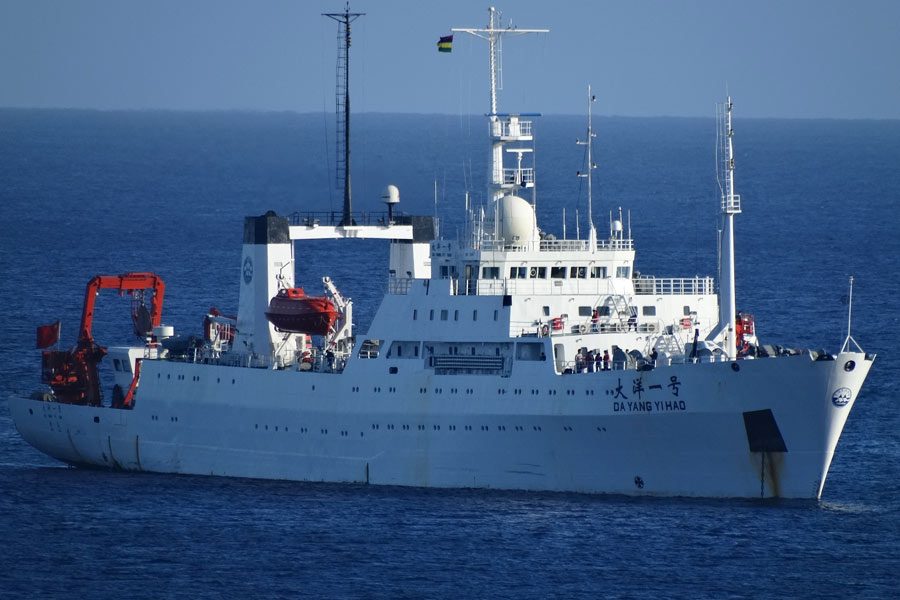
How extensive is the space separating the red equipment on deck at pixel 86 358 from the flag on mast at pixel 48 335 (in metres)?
0.29

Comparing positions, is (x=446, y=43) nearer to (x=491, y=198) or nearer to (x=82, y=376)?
(x=491, y=198)

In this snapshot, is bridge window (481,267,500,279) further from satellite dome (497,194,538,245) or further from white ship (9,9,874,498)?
satellite dome (497,194,538,245)

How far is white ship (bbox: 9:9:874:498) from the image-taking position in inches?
1999

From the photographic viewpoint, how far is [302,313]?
57562 millimetres

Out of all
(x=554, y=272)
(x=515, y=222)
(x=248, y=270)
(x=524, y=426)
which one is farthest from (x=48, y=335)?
(x=524, y=426)

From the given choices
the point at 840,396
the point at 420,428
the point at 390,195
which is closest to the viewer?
the point at 840,396

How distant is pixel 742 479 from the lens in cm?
5100

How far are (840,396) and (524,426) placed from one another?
26.0 feet

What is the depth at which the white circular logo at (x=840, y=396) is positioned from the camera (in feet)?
164

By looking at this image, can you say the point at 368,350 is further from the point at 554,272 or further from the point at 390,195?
the point at 390,195

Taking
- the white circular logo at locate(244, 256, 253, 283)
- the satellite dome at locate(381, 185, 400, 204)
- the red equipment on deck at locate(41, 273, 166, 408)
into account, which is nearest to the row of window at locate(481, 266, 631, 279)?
the satellite dome at locate(381, 185, 400, 204)

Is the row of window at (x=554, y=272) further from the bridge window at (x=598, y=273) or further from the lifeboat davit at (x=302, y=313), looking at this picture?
the lifeboat davit at (x=302, y=313)

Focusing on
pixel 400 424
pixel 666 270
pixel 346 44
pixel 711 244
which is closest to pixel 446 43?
pixel 346 44

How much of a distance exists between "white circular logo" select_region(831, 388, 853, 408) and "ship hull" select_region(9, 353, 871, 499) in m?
0.03
